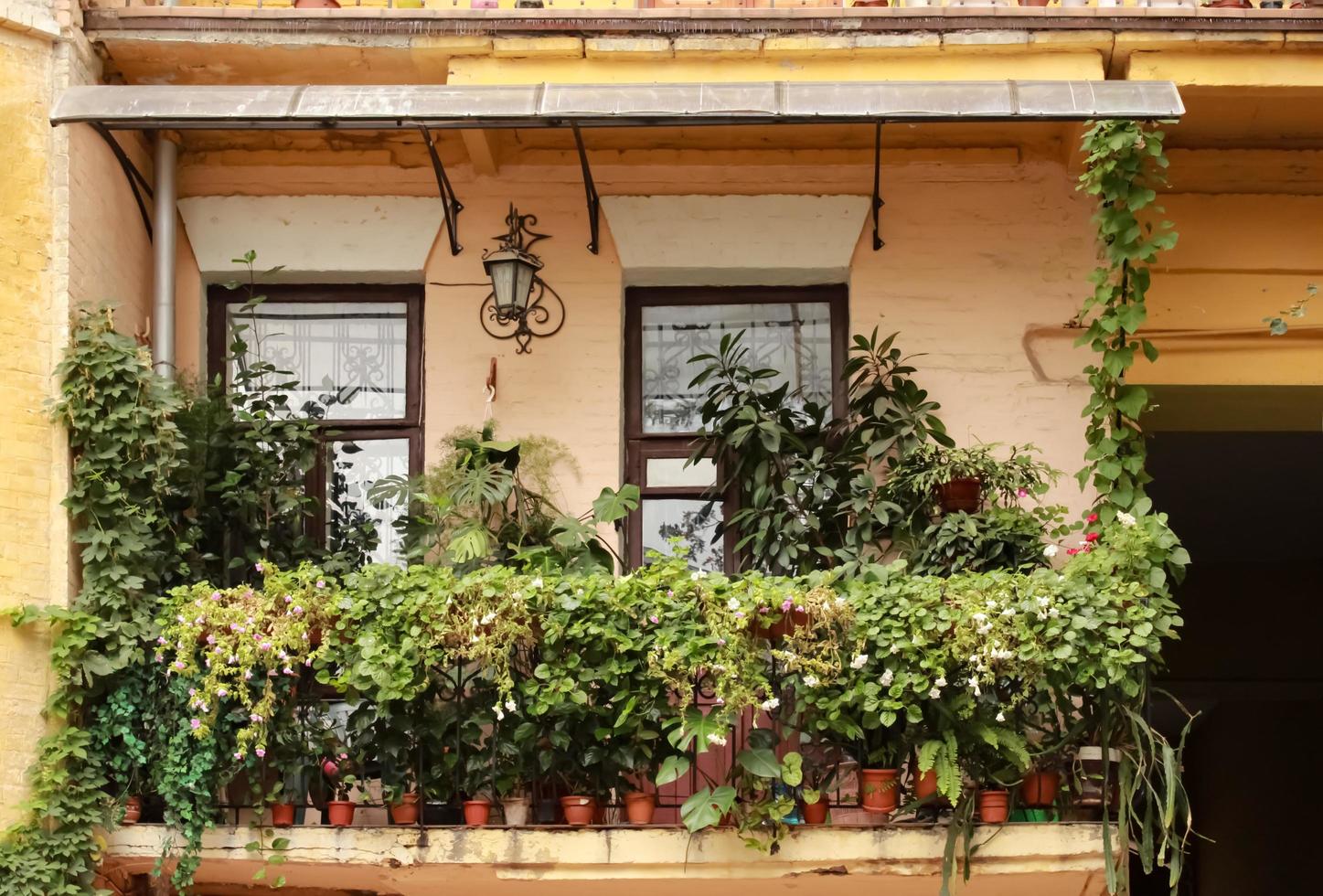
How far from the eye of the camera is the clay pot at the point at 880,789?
7617 mm

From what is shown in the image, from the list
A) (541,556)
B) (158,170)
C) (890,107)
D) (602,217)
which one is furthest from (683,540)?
(158,170)

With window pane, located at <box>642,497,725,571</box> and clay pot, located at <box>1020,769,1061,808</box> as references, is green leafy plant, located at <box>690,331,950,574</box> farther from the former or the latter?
clay pot, located at <box>1020,769,1061,808</box>

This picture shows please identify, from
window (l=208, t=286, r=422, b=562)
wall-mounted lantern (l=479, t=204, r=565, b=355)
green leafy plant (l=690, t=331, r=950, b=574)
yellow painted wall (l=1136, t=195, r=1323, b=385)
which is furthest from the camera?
window (l=208, t=286, r=422, b=562)

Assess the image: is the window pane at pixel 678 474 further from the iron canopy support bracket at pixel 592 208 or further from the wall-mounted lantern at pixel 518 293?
the iron canopy support bracket at pixel 592 208

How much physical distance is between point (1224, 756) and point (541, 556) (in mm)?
8541

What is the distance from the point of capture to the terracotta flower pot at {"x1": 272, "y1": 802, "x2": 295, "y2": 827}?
7.78m

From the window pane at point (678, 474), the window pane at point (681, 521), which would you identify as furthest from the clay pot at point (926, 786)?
the window pane at point (678, 474)

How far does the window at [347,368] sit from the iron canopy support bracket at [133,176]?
510mm

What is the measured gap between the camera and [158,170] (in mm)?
8859

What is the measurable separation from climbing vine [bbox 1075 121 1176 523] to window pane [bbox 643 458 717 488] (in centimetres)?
185

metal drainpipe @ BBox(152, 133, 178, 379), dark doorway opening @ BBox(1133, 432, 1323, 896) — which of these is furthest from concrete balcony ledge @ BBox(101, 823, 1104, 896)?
dark doorway opening @ BBox(1133, 432, 1323, 896)

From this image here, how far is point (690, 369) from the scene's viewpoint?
9.02 meters

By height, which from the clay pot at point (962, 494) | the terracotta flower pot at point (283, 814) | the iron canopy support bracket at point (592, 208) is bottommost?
the terracotta flower pot at point (283, 814)

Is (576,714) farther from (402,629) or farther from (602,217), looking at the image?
(602,217)
